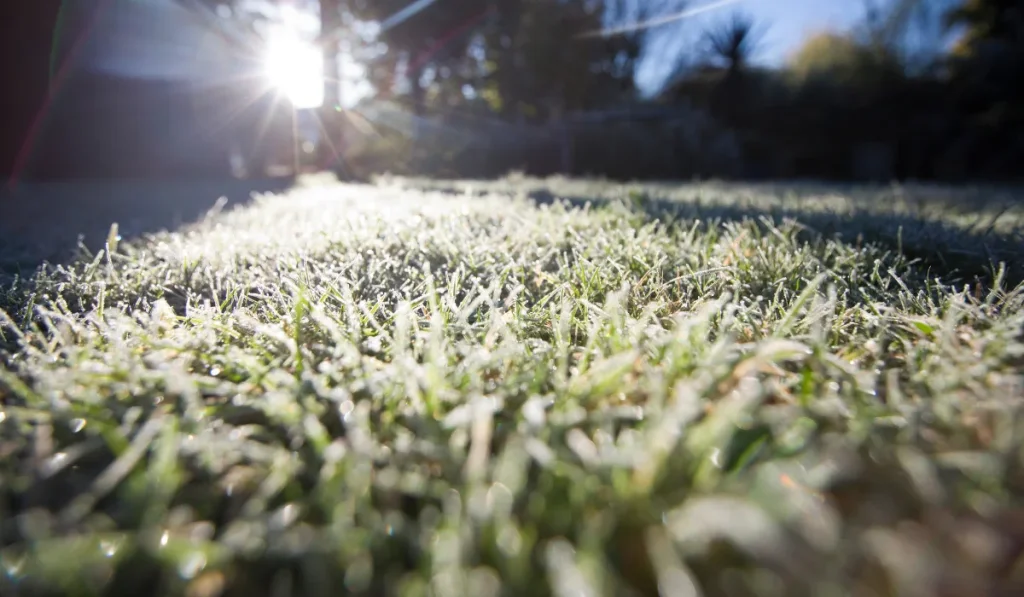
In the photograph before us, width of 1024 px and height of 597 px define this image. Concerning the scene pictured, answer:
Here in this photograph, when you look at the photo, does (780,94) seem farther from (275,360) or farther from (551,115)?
(275,360)

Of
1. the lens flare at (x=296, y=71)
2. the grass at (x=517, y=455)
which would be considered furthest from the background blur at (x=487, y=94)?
the grass at (x=517, y=455)

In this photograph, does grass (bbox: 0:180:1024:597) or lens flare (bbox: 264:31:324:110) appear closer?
grass (bbox: 0:180:1024:597)

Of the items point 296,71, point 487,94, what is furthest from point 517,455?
point 487,94

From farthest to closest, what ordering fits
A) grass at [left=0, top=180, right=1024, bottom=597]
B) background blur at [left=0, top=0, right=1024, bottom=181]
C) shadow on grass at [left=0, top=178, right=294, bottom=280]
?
background blur at [left=0, top=0, right=1024, bottom=181] → shadow on grass at [left=0, top=178, right=294, bottom=280] → grass at [left=0, top=180, right=1024, bottom=597]

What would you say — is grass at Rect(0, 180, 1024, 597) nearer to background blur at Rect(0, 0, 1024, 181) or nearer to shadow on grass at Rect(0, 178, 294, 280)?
shadow on grass at Rect(0, 178, 294, 280)

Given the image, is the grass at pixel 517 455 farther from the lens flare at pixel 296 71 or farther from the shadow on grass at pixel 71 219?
the lens flare at pixel 296 71

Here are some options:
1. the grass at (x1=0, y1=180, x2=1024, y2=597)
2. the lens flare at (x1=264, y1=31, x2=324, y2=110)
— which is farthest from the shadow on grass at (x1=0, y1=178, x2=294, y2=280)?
the lens flare at (x1=264, y1=31, x2=324, y2=110)

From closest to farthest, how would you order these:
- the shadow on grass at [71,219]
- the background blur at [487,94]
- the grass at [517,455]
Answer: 1. the grass at [517,455]
2. the shadow on grass at [71,219]
3. the background blur at [487,94]
